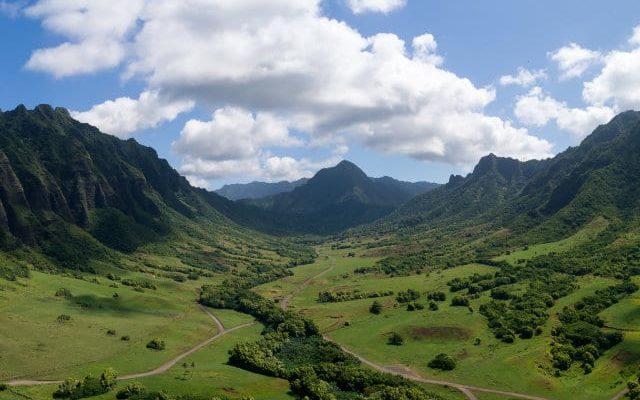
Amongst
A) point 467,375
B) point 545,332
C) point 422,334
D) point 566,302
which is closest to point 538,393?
point 467,375

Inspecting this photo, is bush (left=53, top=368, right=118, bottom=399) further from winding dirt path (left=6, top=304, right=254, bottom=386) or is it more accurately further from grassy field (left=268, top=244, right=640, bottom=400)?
grassy field (left=268, top=244, right=640, bottom=400)

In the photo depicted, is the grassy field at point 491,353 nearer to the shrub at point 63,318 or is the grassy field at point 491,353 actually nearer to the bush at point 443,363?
the bush at point 443,363

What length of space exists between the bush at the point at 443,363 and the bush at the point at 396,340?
21024 millimetres

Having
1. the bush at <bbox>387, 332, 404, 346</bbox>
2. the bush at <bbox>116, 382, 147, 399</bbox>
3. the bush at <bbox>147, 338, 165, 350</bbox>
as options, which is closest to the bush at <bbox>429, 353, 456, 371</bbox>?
the bush at <bbox>387, 332, 404, 346</bbox>

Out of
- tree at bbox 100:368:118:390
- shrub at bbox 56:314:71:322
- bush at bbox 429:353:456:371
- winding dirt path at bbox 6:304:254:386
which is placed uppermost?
shrub at bbox 56:314:71:322

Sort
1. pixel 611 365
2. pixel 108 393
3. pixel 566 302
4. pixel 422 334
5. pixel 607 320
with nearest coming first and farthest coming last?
pixel 108 393 → pixel 611 365 → pixel 607 320 → pixel 422 334 → pixel 566 302

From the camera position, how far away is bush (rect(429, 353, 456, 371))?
153 metres

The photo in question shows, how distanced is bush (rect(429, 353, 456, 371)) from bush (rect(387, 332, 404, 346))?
21024 mm

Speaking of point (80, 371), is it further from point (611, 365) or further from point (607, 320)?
point (607, 320)

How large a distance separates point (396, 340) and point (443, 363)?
2646 cm

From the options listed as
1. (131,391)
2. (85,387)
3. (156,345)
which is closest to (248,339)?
(156,345)

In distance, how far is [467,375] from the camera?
14662 cm

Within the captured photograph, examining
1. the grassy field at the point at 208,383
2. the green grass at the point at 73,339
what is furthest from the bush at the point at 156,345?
the grassy field at the point at 208,383

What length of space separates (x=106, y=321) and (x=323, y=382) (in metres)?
96.7
